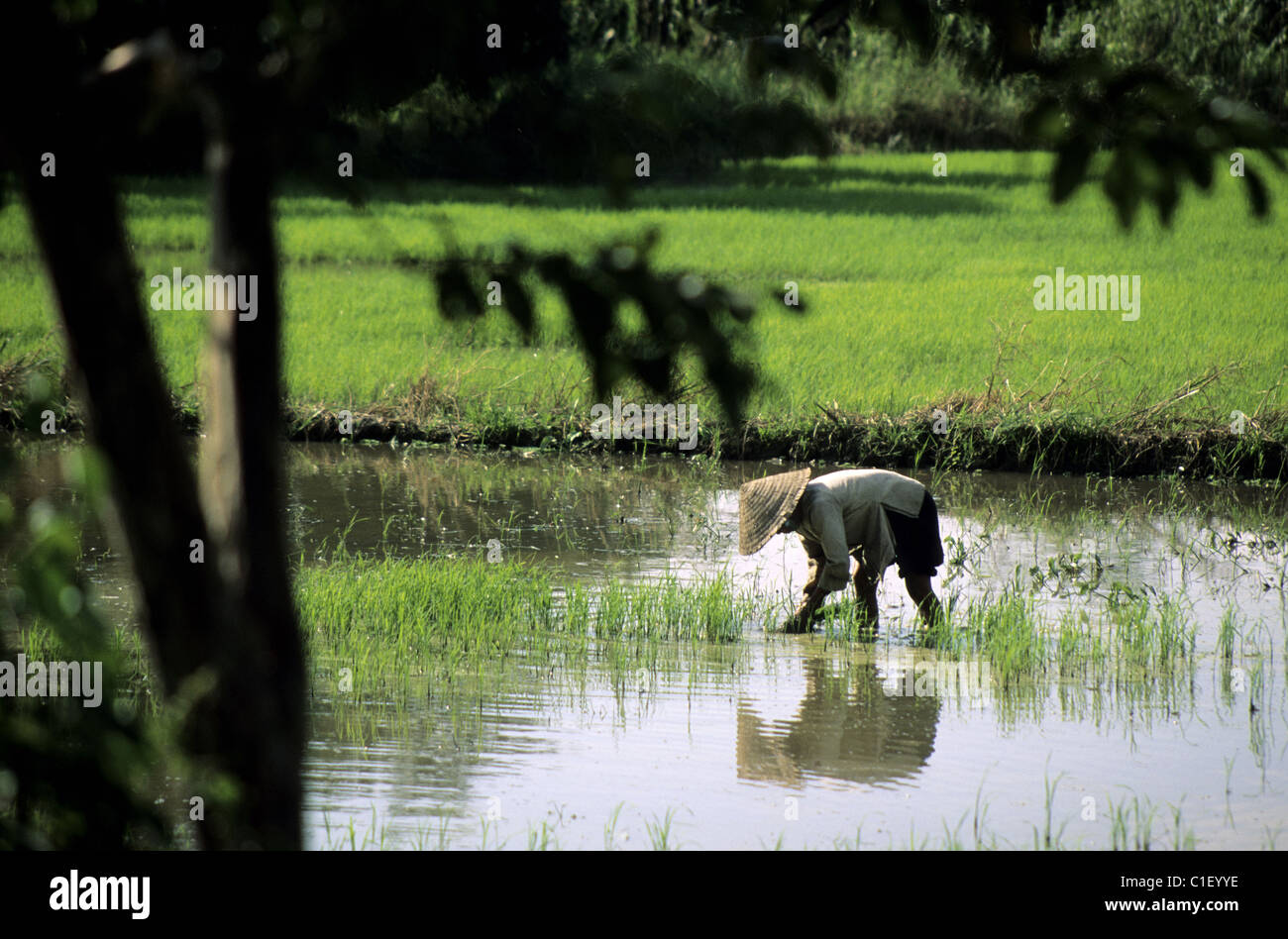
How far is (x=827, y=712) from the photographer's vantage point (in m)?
4.89

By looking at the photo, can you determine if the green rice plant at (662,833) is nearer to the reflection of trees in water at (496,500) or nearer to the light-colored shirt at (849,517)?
the light-colored shirt at (849,517)

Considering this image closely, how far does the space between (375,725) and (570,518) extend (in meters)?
3.75

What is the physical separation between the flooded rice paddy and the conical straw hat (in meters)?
0.48

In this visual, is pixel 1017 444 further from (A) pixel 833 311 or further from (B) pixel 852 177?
(B) pixel 852 177

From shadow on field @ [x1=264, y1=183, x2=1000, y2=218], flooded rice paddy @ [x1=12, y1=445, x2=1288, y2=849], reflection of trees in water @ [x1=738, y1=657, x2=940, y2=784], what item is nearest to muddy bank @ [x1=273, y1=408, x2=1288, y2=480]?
flooded rice paddy @ [x1=12, y1=445, x2=1288, y2=849]

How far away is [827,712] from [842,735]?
0.72 feet

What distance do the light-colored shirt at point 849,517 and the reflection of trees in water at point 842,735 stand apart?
19.8 inches

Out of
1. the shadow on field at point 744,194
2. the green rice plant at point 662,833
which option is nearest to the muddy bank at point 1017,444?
the green rice plant at point 662,833

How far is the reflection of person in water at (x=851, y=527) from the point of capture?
555 cm

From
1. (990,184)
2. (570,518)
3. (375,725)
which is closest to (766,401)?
(570,518)

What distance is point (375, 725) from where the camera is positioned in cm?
466

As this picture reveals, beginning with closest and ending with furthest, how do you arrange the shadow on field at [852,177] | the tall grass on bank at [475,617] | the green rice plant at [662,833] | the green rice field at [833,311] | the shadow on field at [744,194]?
the green rice plant at [662,833]
the tall grass on bank at [475,617]
the green rice field at [833,311]
the shadow on field at [744,194]
the shadow on field at [852,177]

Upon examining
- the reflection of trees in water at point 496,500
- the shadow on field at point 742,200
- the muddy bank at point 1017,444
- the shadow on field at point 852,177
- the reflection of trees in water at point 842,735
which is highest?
the shadow on field at point 852,177

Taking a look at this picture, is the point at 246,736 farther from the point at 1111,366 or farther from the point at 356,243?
the point at 356,243
